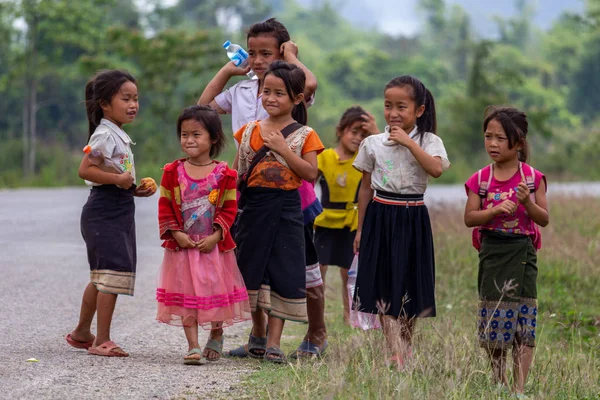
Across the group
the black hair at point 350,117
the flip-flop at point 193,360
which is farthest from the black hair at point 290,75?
the black hair at point 350,117

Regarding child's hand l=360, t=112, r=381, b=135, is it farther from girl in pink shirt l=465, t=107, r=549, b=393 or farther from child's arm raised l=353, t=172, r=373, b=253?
girl in pink shirt l=465, t=107, r=549, b=393

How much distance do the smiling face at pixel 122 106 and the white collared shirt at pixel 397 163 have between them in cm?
142

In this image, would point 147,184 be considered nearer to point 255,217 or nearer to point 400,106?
point 255,217

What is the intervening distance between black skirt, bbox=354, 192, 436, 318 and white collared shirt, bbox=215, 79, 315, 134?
989 millimetres

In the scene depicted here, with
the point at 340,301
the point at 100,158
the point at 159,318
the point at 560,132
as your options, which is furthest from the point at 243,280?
the point at 560,132

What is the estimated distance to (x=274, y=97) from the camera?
6.00 metres

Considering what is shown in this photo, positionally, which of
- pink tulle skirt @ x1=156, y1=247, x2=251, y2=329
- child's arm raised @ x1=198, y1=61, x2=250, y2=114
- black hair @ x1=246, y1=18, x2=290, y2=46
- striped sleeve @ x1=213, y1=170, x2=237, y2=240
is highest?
black hair @ x1=246, y1=18, x2=290, y2=46

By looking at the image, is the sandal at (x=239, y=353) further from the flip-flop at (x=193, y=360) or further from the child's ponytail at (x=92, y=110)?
the child's ponytail at (x=92, y=110)

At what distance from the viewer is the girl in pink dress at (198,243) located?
5852 millimetres

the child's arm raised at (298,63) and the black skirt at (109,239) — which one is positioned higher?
the child's arm raised at (298,63)

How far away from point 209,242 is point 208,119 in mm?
736

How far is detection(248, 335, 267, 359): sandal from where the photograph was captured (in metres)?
6.25

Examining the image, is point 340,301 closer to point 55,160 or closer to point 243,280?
point 243,280

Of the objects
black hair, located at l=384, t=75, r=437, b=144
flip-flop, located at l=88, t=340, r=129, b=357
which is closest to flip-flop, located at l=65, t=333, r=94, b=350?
flip-flop, located at l=88, t=340, r=129, b=357
